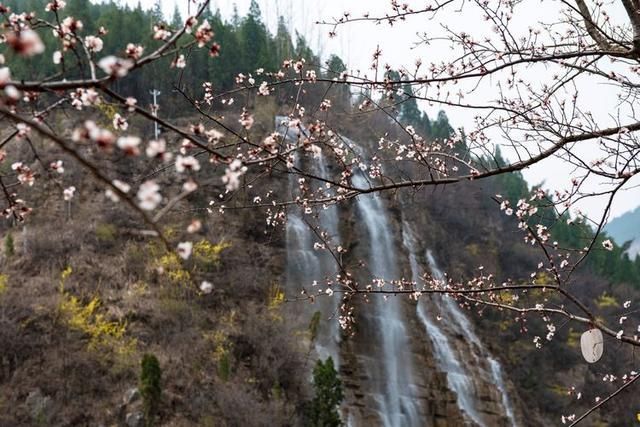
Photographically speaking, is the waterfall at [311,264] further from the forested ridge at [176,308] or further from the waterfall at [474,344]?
the waterfall at [474,344]

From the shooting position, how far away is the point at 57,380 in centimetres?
1199

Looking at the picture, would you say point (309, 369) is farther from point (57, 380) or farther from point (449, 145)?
point (449, 145)

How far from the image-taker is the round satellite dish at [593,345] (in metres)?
2.91

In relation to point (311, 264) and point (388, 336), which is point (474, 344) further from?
point (311, 264)

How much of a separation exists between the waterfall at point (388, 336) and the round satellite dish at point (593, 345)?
30.9ft

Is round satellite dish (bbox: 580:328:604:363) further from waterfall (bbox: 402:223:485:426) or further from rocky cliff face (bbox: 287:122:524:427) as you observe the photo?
waterfall (bbox: 402:223:485:426)

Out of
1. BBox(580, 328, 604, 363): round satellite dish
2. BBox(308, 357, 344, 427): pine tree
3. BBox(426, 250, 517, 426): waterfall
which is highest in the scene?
BBox(426, 250, 517, 426): waterfall

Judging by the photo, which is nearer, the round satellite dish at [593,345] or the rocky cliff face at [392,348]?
the round satellite dish at [593,345]

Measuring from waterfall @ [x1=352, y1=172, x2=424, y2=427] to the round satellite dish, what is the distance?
9413 millimetres

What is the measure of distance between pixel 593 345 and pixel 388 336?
544 inches

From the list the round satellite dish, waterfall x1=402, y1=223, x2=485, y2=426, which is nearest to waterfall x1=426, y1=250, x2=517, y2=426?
waterfall x1=402, y1=223, x2=485, y2=426

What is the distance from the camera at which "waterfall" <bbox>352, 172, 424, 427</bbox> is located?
1460cm

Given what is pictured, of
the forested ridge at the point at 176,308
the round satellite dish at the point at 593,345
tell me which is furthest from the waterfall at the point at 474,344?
the round satellite dish at the point at 593,345

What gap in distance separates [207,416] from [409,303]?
8.17 meters
